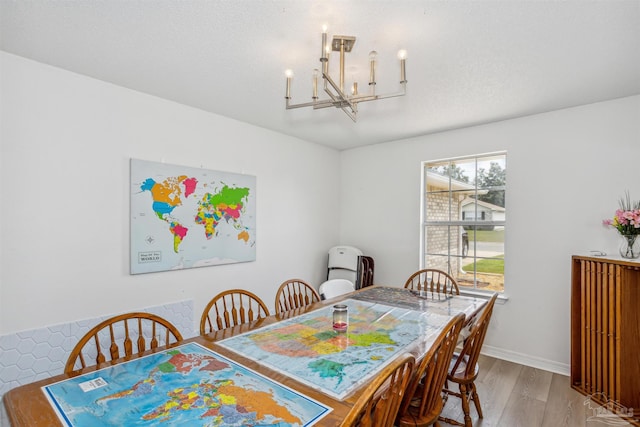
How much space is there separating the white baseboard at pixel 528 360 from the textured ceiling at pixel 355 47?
2.40 meters

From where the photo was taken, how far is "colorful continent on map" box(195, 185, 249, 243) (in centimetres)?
304

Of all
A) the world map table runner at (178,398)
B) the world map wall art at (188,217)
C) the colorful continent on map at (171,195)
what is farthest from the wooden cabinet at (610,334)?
A: the colorful continent on map at (171,195)

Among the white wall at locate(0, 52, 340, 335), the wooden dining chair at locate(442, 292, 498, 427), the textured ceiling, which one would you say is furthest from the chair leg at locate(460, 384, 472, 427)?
the white wall at locate(0, 52, 340, 335)

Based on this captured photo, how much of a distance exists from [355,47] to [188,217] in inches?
79.3

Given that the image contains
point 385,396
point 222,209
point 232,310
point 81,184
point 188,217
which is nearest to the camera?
point 385,396

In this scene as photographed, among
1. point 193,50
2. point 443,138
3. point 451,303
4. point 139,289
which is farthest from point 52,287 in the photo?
point 443,138

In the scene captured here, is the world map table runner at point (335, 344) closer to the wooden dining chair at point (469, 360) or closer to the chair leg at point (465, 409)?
the wooden dining chair at point (469, 360)

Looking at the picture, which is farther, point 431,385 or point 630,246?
point 630,246

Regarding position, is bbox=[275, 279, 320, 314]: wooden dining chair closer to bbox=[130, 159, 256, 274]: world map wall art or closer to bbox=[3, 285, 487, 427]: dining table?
bbox=[3, 285, 487, 427]: dining table

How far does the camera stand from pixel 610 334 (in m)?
2.43

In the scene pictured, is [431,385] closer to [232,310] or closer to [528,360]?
[232,310]

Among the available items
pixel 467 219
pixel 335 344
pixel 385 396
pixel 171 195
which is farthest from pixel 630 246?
pixel 171 195

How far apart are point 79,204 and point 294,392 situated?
215 cm

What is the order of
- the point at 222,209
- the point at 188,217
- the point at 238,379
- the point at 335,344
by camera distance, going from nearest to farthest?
the point at 238,379, the point at 335,344, the point at 188,217, the point at 222,209
